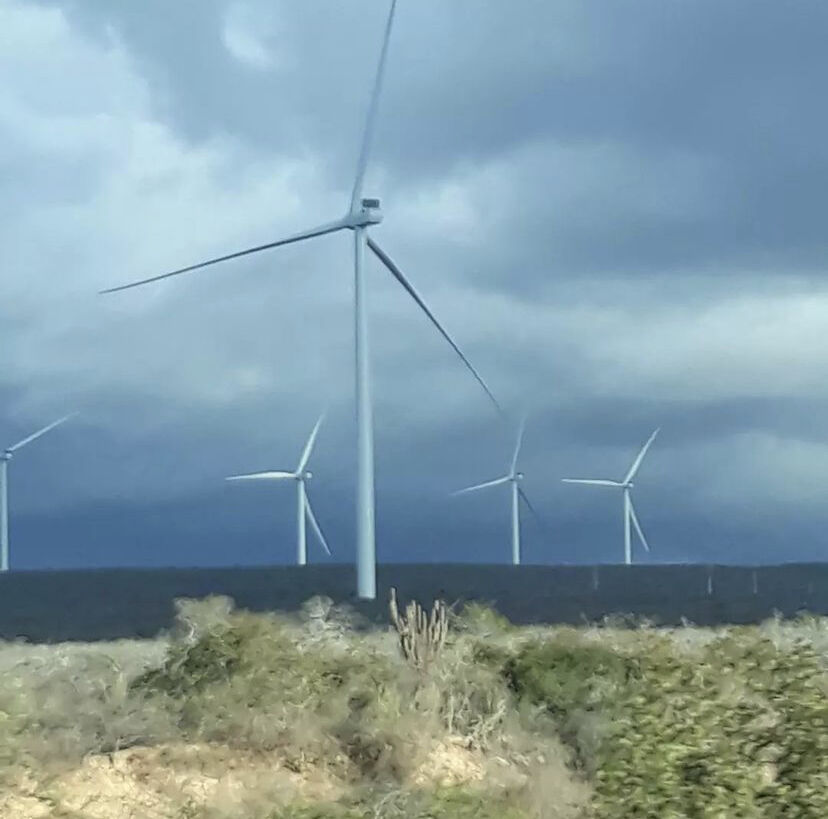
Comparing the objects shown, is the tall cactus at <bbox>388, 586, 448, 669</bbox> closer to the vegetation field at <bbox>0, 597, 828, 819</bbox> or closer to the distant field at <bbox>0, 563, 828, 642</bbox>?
the vegetation field at <bbox>0, 597, 828, 819</bbox>

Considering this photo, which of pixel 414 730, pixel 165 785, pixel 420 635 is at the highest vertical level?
pixel 420 635

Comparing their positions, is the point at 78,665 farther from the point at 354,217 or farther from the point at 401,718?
the point at 354,217

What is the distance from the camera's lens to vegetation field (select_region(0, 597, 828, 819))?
14016 mm

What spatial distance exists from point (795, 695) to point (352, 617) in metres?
10.7

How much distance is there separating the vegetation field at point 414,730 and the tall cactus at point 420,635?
0.33 ft

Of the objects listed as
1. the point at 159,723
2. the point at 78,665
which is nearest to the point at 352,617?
the point at 78,665

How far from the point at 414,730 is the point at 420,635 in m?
2.31

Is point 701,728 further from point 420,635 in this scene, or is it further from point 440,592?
point 440,592

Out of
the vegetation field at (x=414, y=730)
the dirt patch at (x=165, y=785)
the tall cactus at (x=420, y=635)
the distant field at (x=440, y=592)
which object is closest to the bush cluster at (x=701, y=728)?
the vegetation field at (x=414, y=730)

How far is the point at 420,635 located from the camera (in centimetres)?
1758

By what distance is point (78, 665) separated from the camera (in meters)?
17.4

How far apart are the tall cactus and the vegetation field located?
10 cm

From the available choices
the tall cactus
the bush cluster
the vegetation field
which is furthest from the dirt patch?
the bush cluster

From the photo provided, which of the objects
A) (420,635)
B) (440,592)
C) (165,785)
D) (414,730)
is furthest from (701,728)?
(440,592)
